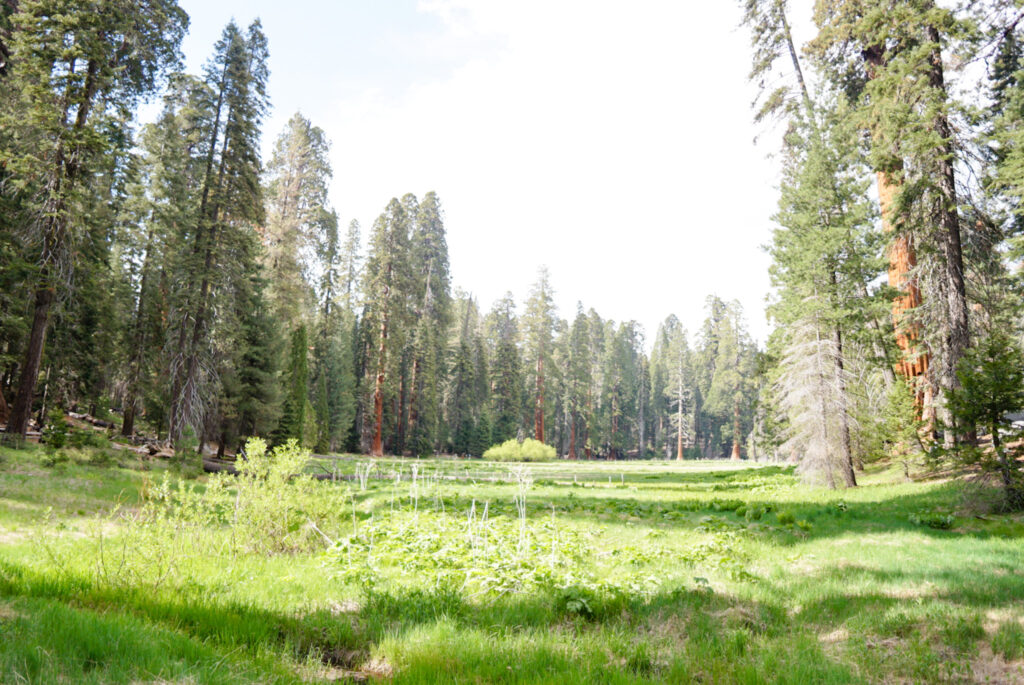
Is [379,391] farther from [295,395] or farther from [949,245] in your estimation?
[949,245]

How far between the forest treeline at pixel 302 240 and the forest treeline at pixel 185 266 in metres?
0.11

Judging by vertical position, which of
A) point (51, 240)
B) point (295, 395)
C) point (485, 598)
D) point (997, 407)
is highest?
point (51, 240)

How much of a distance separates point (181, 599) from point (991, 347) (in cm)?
1206

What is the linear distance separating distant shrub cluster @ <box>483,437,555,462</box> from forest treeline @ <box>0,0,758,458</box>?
20.3 ft

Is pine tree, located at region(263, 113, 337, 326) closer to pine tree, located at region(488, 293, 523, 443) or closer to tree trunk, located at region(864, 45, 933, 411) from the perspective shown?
pine tree, located at region(488, 293, 523, 443)

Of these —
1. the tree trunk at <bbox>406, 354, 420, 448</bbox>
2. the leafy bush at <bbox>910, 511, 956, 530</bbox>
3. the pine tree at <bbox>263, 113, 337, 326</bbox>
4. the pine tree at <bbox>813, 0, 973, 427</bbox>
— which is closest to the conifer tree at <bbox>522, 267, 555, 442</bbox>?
the tree trunk at <bbox>406, 354, 420, 448</bbox>

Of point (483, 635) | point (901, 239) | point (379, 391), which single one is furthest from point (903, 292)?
point (379, 391)

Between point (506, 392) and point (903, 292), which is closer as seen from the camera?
point (903, 292)

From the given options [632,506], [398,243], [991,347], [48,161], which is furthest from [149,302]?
[991,347]

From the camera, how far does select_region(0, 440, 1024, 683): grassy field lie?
3.69 meters

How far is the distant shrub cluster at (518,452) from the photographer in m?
36.9

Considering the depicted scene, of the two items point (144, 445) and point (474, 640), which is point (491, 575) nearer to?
point (474, 640)

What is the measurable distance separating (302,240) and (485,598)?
28581mm

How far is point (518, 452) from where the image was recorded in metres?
37.3
